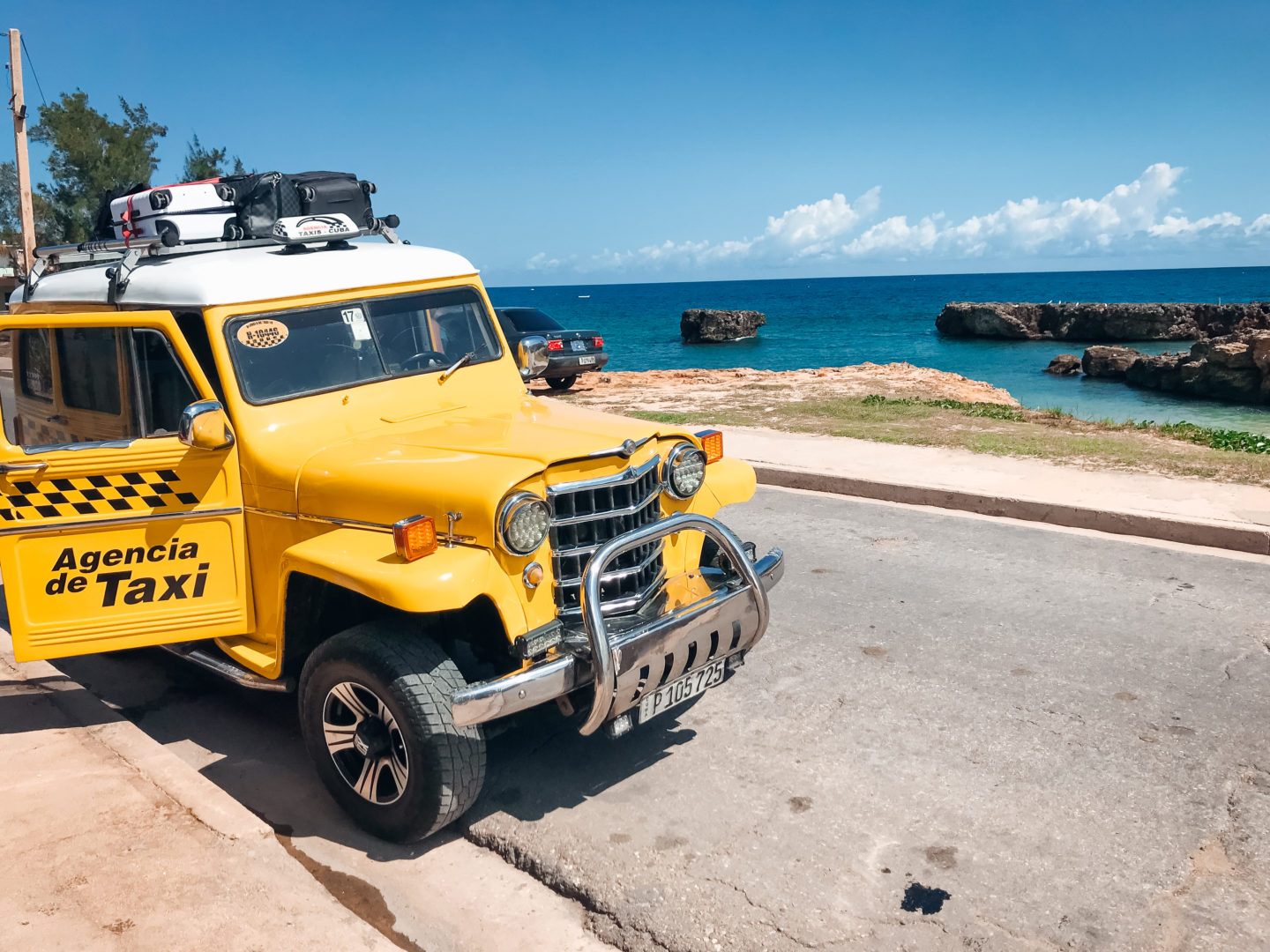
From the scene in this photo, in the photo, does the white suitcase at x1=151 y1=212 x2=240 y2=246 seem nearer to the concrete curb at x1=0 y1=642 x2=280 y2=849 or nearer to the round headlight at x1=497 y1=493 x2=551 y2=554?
the concrete curb at x1=0 y1=642 x2=280 y2=849

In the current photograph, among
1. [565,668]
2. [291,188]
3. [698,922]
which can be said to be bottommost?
[698,922]

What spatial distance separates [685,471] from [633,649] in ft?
3.62

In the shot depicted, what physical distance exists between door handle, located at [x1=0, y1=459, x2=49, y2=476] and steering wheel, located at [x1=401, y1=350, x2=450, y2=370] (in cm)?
161

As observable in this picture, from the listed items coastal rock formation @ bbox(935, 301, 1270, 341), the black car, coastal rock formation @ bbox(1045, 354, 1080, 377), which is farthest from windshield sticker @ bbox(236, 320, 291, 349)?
coastal rock formation @ bbox(935, 301, 1270, 341)

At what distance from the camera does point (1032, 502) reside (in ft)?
27.6

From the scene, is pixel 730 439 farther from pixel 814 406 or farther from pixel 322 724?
pixel 322 724

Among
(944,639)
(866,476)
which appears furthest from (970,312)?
(944,639)

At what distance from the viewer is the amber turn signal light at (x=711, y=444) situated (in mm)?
4945

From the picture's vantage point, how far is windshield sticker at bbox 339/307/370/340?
15.9ft

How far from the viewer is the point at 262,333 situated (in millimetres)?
4539

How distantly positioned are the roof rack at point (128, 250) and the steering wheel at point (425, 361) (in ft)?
2.40

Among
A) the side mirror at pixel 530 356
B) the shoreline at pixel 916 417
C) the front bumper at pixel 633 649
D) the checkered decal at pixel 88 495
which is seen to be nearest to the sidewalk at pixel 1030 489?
the shoreline at pixel 916 417

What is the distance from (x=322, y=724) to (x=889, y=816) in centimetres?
225

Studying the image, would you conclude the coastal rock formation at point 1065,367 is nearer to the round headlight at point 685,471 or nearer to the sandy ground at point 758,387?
the sandy ground at point 758,387
